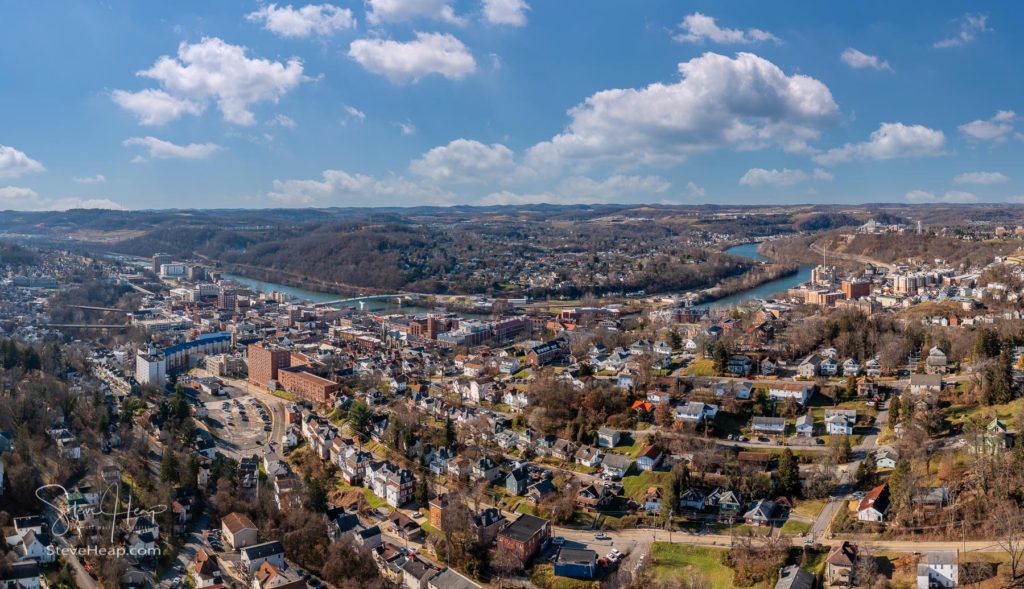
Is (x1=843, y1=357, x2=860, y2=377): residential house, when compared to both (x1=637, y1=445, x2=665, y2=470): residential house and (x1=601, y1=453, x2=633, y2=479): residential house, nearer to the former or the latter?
(x1=637, y1=445, x2=665, y2=470): residential house

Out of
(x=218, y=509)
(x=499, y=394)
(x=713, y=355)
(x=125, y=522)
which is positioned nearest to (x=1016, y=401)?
(x=713, y=355)

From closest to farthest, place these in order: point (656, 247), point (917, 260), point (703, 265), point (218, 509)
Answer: point (218, 509) → point (917, 260) → point (703, 265) → point (656, 247)

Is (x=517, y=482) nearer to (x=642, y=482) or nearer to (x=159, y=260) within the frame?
(x=642, y=482)

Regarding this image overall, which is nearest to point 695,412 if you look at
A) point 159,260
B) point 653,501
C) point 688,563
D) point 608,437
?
point 608,437

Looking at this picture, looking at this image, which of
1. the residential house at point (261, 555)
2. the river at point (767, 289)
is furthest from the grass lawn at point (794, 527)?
the river at point (767, 289)

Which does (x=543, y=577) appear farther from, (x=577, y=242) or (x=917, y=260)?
(x=577, y=242)

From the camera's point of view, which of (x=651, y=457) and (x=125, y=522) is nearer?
(x=125, y=522)

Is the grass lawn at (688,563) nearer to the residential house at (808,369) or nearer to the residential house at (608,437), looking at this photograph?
the residential house at (608,437)
